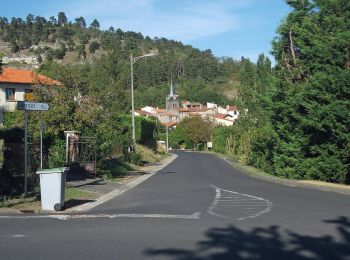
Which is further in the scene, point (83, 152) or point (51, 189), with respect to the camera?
point (83, 152)

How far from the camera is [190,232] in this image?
958 cm

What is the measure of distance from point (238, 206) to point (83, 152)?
12586mm

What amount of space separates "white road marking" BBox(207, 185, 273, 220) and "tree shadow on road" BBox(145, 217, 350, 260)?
2210mm

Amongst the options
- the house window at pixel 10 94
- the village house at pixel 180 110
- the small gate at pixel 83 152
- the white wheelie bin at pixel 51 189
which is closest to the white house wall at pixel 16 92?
the house window at pixel 10 94

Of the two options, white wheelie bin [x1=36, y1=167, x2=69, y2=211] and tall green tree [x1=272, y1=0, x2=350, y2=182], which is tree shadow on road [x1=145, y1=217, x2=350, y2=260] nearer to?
white wheelie bin [x1=36, y1=167, x2=69, y2=211]

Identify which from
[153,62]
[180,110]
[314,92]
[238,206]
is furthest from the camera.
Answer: [153,62]

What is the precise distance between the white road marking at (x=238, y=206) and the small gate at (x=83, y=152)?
890 cm

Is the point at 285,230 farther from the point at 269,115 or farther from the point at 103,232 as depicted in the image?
the point at 269,115

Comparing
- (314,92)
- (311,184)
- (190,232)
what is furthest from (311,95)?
(190,232)

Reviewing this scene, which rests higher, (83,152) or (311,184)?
(83,152)

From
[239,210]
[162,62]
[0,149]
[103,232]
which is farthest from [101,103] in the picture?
[162,62]

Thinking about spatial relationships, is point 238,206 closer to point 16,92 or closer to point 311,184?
point 311,184

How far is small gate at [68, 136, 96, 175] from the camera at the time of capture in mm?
24625

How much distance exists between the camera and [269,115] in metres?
27.9
